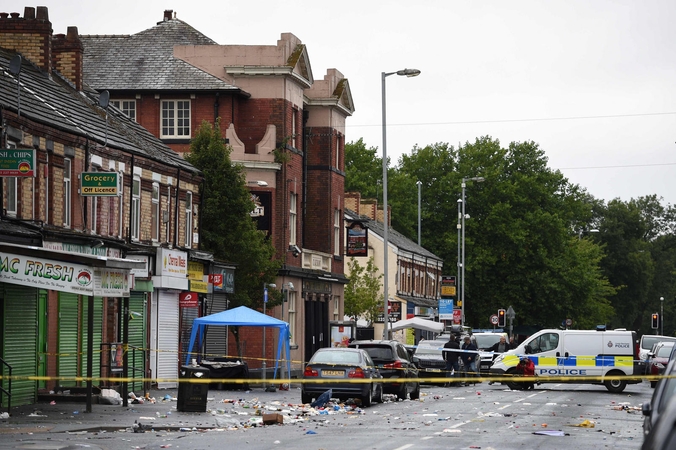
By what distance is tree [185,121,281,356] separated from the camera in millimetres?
43812

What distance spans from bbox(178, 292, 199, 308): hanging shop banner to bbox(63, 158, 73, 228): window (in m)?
8.23

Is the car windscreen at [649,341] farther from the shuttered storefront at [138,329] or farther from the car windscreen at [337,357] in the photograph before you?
the car windscreen at [337,357]

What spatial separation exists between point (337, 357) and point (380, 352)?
5.11 m

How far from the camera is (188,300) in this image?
37.9 metres

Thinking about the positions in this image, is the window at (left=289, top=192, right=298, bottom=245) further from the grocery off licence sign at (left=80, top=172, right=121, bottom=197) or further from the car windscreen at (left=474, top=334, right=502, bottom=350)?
the grocery off licence sign at (left=80, top=172, right=121, bottom=197)

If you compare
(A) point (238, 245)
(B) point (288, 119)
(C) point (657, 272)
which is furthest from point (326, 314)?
(C) point (657, 272)

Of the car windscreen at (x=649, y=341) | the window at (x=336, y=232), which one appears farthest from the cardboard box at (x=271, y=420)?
the window at (x=336, y=232)

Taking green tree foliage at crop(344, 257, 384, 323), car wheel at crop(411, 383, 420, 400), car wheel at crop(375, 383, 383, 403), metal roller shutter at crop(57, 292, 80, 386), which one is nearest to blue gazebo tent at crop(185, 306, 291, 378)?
car wheel at crop(411, 383, 420, 400)

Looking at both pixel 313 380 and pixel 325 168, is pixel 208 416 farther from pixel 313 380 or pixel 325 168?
pixel 325 168

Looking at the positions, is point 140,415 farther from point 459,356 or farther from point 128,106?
point 128,106

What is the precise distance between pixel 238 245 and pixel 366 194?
55.7m

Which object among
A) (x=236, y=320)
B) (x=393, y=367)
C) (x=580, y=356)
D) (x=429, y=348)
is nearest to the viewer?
(x=393, y=367)

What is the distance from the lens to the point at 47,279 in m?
23.1

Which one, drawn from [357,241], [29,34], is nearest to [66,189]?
[29,34]
